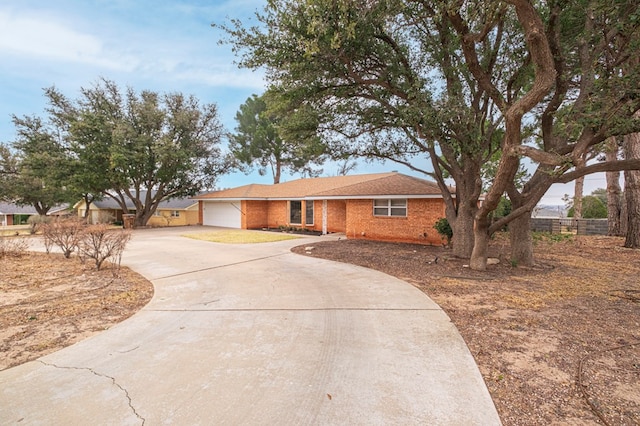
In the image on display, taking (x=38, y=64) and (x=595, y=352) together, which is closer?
(x=595, y=352)

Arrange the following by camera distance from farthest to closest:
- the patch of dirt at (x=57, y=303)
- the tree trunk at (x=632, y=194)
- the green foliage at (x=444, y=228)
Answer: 1. the green foliage at (x=444, y=228)
2. the tree trunk at (x=632, y=194)
3. the patch of dirt at (x=57, y=303)

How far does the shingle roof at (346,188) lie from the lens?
45.2ft

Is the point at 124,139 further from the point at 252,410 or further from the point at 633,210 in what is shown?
the point at 633,210

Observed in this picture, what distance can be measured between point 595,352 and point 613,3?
6.79m

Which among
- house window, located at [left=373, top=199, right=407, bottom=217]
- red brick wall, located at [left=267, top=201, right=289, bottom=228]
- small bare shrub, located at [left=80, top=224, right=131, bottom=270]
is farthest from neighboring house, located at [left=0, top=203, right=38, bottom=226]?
house window, located at [left=373, top=199, right=407, bottom=217]

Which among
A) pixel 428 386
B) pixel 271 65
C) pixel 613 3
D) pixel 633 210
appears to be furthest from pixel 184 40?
pixel 633 210

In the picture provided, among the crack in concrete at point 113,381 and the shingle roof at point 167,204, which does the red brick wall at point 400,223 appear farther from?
the shingle roof at point 167,204

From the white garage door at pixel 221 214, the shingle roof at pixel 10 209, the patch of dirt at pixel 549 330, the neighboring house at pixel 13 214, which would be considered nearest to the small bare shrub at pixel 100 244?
the patch of dirt at pixel 549 330

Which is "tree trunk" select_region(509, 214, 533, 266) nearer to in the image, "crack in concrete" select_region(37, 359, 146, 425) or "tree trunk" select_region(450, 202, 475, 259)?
"tree trunk" select_region(450, 202, 475, 259)

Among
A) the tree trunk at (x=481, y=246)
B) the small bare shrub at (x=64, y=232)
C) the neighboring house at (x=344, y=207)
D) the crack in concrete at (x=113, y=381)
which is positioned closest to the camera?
the crack in concrete at (x=113, y=381)

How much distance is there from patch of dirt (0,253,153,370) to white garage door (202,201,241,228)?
1333cm

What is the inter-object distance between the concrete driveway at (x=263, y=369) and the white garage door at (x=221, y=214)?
54.0 feet

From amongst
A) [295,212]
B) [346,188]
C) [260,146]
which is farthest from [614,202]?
[260,146]

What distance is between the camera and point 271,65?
27.2 feet
